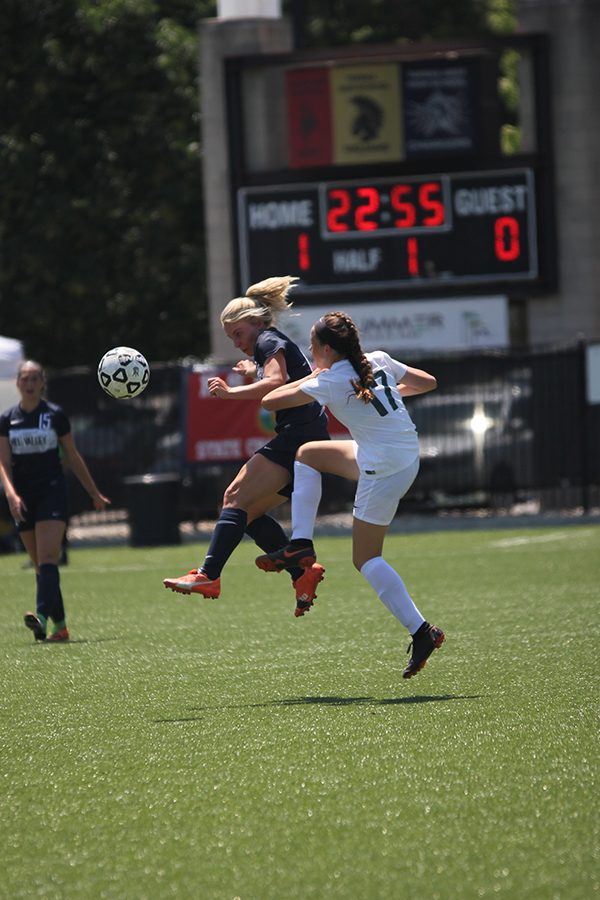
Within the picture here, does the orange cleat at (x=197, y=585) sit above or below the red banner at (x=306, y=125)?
below

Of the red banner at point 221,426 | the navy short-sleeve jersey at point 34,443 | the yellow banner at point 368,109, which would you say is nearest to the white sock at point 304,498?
the navy short-sleeve jersey at point 34,443

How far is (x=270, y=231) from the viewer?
22047 millimetres

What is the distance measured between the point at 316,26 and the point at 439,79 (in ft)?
52.5

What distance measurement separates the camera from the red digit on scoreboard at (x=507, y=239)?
71.0 feet

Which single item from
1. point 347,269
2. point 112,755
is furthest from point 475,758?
point 347,269

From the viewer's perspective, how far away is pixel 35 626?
33.6ft

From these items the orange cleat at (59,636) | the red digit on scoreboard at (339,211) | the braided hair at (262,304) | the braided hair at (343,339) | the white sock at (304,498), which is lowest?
the orange cleat at (59,636)

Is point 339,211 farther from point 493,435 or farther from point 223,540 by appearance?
point 223,540

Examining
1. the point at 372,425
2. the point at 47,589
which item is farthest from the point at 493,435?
the point at 372,425

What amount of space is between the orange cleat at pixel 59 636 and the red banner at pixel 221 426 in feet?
34.2

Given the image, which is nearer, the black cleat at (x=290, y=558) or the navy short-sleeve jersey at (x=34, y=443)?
the black cleat at (x=290, y=558)

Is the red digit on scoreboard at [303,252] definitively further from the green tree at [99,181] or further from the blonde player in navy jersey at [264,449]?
the blonde player in navy jersey at [264,449]

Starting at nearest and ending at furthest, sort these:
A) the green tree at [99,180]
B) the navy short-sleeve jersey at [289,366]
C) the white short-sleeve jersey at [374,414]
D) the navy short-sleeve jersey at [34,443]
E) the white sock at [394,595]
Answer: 1. the white short-sleeve jersey at [374,414]
2. the white sock at [394,595]
3. the navy short-sleeve jersey at [289,366]
4. the navy short-sleeve jersey at [34,443]
5. the green tree at [99,180]

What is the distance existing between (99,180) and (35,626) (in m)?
23.3
